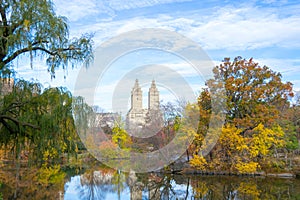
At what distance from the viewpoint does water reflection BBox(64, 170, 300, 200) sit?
1015 cm

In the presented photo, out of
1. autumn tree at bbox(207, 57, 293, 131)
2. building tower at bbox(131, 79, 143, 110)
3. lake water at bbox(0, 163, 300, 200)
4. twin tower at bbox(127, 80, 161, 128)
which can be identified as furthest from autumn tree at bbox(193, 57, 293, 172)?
building tower at bbox(131, 79, 143, 110)

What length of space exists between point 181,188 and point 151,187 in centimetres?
116

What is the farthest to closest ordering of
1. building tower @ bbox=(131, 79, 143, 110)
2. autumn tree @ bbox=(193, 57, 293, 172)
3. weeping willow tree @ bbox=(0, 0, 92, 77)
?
building tower @ bbox=(131, 79, 143, 110) → autumn tree @ bbox=(193, 57, 293, 172) → weeping willow tree @ bbox=(0, 0, 92, 77)

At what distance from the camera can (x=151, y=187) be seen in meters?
12.0

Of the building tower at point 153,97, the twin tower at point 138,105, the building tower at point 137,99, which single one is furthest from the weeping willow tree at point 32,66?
the building tower at point 137,99

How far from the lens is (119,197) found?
10172 mm

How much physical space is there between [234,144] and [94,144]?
9484 millimetres

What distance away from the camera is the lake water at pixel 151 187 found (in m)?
10.1

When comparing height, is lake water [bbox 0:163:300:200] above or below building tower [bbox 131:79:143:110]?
below

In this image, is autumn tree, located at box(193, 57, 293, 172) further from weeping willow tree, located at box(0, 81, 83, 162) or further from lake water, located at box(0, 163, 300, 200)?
weeping willow tree, located at box(0, 81, 83, 162)

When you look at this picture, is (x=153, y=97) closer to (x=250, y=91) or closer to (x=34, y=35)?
(x=250, y=91)

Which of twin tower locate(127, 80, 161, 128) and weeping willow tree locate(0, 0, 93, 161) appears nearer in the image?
weeping willow tree locate(0, 0, 93, 161)

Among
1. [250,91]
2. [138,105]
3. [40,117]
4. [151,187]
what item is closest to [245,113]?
[250,91]

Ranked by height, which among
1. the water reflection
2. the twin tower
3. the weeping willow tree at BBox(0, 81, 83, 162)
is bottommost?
the water reflection
